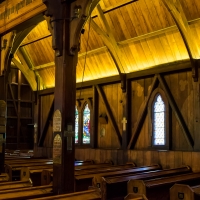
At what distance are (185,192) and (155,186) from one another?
1.13m

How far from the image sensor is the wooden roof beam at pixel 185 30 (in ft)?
27.6

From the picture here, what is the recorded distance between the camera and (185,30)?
8711mm

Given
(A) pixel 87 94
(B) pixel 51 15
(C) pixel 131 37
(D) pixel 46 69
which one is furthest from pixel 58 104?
(D) pixel 46 69

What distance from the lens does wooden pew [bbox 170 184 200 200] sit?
4.92 m

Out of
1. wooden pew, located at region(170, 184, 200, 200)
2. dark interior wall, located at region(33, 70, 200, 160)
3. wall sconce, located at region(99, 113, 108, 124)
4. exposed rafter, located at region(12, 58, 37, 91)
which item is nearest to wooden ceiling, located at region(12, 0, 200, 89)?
dark interior wall, located at region(33, 70, 200, 160)

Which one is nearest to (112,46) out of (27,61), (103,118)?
(103,118)

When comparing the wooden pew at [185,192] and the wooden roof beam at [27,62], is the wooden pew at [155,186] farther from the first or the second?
the wooden roof beam at [27,62]

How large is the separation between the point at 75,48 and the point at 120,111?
19.5ft

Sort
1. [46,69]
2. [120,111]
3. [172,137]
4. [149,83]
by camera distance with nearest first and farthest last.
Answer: [172,137], [149,83], [120,111], [46,69]

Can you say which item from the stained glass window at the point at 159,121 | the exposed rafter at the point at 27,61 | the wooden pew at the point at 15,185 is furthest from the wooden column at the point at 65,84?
the exposed rafter at the point at 27,61

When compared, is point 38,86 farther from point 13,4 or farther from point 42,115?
point 13,4

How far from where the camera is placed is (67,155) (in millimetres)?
5430

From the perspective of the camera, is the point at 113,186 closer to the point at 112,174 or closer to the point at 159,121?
the point at 112,174

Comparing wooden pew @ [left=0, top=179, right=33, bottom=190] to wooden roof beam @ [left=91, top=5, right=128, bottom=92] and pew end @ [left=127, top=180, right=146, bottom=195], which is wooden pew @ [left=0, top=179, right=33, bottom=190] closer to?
pew end @ [left=127, top=180, right=146, bottom=195]
